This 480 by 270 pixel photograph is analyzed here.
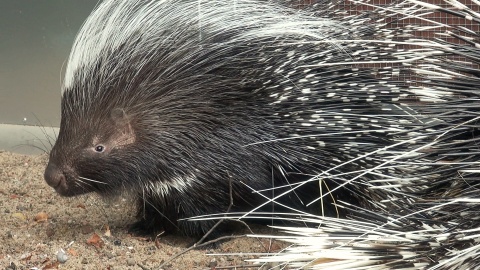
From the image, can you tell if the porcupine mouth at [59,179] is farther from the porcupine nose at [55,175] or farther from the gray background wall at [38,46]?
the gray background wall at [38,46]

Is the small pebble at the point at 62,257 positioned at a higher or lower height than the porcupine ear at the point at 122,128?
lower

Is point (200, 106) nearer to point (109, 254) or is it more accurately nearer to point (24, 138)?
point (109, 254)

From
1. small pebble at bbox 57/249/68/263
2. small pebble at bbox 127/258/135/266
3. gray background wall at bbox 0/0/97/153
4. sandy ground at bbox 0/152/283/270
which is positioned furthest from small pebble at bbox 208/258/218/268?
gray background wall at bbox 0/0/97/153

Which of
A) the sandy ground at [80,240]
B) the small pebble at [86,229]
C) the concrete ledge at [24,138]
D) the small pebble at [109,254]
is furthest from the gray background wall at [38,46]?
the small pebble at [109,254]

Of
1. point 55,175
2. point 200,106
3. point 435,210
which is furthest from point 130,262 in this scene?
point 435,210

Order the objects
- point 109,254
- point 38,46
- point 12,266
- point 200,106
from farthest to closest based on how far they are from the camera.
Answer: point 38,46
point 200,106
point 109,254
point 12,266

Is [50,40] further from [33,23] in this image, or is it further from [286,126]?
[286,126]
